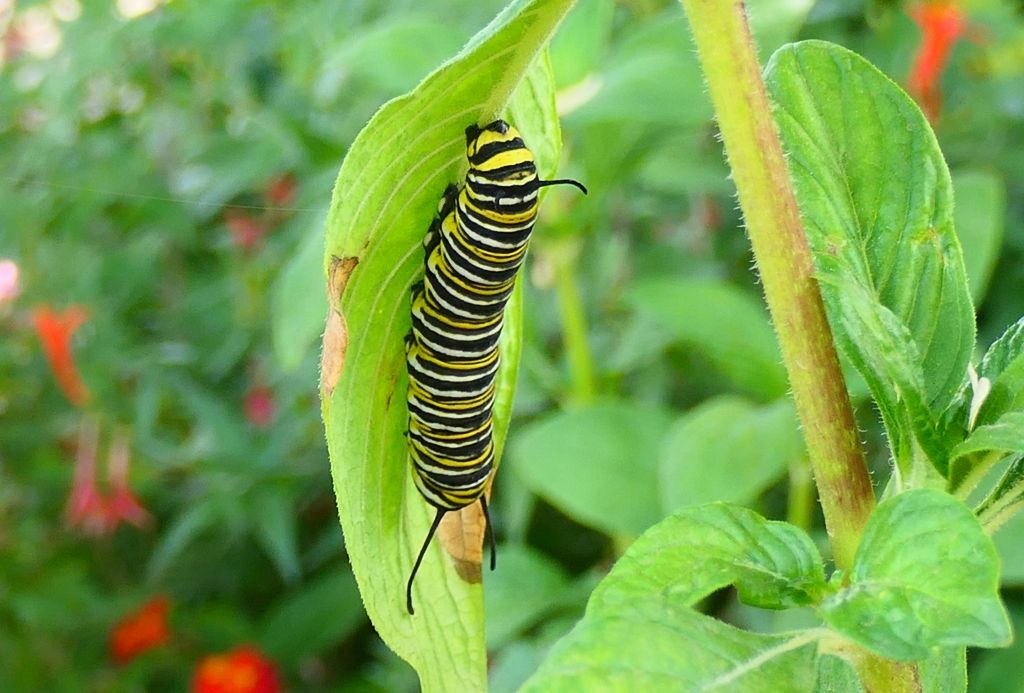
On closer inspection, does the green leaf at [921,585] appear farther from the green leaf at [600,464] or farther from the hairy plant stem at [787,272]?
the green leaf at [600,464]

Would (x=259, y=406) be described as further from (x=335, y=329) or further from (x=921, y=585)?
(x=921, y=585)

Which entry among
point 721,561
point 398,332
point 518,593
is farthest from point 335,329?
point 518,593

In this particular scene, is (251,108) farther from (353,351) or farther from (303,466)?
(353,351)

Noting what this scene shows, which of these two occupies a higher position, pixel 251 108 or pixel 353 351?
pixel 251 108

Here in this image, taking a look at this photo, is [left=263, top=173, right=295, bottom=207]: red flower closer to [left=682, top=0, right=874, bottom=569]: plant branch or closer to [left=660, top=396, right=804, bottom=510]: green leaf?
[left=660, top=396, right=804, bottom=510]: green leaf

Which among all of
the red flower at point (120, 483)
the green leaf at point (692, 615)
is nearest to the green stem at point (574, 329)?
the red flower at point (120, 483)

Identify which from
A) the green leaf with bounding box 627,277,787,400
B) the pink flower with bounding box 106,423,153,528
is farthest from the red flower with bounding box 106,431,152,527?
the green leaf with bounding box 627,277,787,400

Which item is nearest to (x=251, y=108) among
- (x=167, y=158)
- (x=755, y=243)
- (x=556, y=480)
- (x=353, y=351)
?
(x=167, y=158)

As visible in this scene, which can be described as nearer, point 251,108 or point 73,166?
point 73,166
